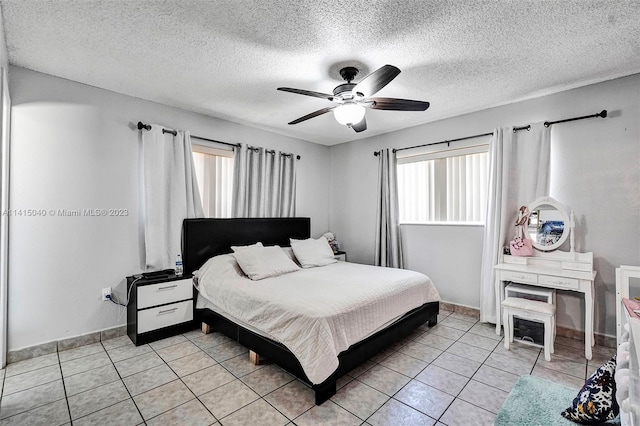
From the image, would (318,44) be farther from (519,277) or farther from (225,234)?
(519,277)

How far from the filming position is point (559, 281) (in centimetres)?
274

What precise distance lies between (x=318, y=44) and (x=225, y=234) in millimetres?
2533

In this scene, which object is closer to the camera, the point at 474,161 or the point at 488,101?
the point at 488,101

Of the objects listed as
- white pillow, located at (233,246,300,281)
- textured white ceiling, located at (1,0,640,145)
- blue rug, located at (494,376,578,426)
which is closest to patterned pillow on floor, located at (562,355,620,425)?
blue rug, located at (494,376,578,426)

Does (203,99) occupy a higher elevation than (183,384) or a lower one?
higher

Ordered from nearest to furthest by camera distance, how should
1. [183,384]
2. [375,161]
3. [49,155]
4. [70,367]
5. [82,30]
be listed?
[82,30] < [183,384] < [70,367] < [49,155] < [375,161]

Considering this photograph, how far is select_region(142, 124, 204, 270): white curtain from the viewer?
3215 millimetres

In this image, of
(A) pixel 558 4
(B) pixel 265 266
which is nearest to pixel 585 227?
(A) pixel 558 4

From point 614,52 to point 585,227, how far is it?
5.15ft

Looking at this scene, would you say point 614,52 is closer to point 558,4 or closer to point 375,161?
point 558,4

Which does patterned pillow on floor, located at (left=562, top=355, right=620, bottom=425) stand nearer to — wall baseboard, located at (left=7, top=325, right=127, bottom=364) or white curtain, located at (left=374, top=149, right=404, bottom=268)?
white curtain, located at (left=374, top=149, right=404, bottom=268)

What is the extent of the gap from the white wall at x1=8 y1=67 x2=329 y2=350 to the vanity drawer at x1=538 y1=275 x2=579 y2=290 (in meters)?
4.18

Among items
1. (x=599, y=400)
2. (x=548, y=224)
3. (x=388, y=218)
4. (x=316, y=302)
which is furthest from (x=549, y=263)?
(x=316, y=302)

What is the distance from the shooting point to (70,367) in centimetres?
246
